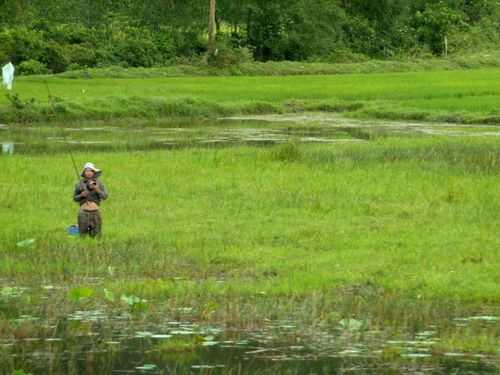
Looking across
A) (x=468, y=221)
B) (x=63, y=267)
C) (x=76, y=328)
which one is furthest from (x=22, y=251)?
(x=468, y=221)

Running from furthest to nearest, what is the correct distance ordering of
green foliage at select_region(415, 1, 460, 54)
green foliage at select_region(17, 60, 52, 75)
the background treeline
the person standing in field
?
green foliage at select_region(415, 1, 460, 54) → the background treeline → green foliage at select_region(17, 60, 52, 75) → the person standing in field

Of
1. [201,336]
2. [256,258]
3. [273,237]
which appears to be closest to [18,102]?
[273,237]

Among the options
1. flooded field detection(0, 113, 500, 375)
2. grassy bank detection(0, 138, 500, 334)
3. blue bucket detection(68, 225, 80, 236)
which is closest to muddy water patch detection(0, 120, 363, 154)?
grassy bank detection(0, 138, 500, 334)

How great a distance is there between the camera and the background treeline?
40188 mm

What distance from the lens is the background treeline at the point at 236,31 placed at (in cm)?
4019

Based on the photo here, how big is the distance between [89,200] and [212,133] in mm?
13949

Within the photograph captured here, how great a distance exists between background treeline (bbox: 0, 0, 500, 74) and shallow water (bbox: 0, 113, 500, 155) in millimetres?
11020

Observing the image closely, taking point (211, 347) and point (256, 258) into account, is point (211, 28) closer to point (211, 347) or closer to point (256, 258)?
point (256, 258)

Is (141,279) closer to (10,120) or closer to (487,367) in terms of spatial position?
(487,367)

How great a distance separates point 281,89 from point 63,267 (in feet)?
84.3

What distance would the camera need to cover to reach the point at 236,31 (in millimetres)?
51500

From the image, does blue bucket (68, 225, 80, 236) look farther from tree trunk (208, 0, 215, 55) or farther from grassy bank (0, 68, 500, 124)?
tree trunk (208, 0, 215, 55)

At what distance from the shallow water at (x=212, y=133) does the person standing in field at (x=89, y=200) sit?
922cm

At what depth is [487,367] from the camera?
639 centimetres
